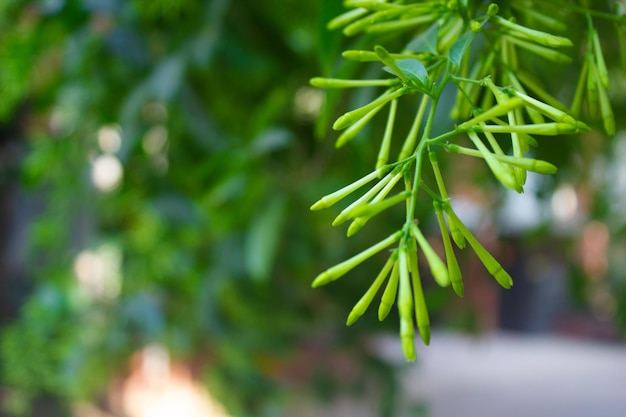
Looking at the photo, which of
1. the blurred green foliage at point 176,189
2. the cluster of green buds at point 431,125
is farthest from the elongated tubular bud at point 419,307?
the blurred green foliage at point 176,189

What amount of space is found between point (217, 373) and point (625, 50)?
16.4 inches

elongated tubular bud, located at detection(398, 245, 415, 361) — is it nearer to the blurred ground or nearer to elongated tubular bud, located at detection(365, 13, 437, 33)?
elongated tubular bud, located at detection(365, 13, 437, 33)

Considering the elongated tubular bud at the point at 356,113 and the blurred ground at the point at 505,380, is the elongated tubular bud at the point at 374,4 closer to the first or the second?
the elongated tubular bud at the point at 356,113

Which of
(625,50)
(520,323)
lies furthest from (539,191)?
(520,323)

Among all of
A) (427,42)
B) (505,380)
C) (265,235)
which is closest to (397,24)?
(427,42)

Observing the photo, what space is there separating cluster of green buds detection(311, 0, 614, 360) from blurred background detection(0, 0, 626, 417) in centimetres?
4

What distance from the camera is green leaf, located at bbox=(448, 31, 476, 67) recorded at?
0.12 metres

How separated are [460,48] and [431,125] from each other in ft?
0.05

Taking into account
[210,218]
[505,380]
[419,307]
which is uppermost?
[419,307]

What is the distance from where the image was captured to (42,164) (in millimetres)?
420

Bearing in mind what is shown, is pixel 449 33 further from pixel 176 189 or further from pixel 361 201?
pixel 176 189

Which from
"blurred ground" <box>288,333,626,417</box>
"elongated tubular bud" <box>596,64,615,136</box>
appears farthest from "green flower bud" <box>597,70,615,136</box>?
"blurred ground" <box>288,333,626,417</box>

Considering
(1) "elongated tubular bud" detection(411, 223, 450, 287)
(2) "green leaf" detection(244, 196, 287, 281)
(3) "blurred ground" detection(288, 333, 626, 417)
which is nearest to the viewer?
(1) "elongated tubular bud" detection(411, 223, 450, 287)

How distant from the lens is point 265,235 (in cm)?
32
